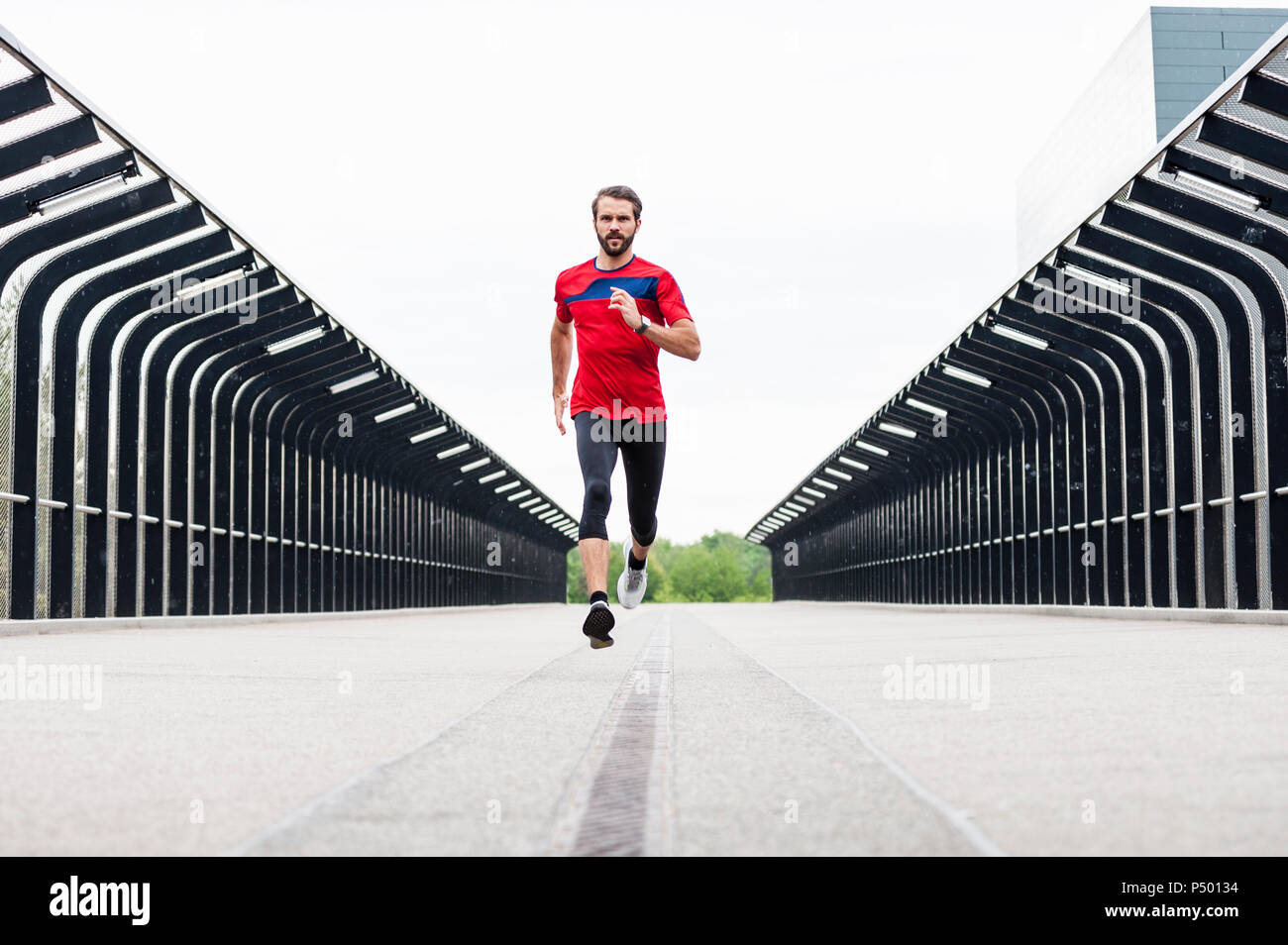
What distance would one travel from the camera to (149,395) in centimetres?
1496

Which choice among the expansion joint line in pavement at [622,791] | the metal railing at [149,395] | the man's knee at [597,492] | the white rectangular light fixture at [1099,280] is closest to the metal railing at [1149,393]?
the white rectangular light fixture at [1099,280]

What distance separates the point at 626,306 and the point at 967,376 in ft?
49.0

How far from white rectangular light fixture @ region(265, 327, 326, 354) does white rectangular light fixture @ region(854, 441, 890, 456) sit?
604 inches

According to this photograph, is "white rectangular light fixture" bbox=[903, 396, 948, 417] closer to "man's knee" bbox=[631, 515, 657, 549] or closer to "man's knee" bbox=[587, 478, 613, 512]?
"man's knee" bbox=[631, 515, 657, 549]

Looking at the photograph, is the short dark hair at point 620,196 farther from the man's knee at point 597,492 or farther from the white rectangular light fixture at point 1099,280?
the white rectangular light fixture at point 1099,280

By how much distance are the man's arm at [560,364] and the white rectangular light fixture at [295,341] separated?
9.95 meters

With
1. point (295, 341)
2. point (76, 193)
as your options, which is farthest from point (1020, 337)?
point (76, 193)

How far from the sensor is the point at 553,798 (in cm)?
313

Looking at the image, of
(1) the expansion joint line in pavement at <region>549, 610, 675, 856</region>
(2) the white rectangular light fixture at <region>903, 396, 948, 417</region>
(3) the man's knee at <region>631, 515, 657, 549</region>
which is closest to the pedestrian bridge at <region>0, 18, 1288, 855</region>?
(1) the expansion joint line in pavement at <region>549, 610, 675, 856</region>

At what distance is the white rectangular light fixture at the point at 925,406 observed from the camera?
23469 mm

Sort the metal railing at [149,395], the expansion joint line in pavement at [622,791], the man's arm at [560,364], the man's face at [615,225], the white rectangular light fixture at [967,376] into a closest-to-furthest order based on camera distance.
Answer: the expansion joint line in pavement at [622,791], the man's face at [615,225], the man's arm at [560,364], the metal railing at [149,395], the white rectangular light fixture at [967,376]

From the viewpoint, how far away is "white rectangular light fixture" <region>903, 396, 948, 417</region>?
77.0 ft

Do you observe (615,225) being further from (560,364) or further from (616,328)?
(560,364)
